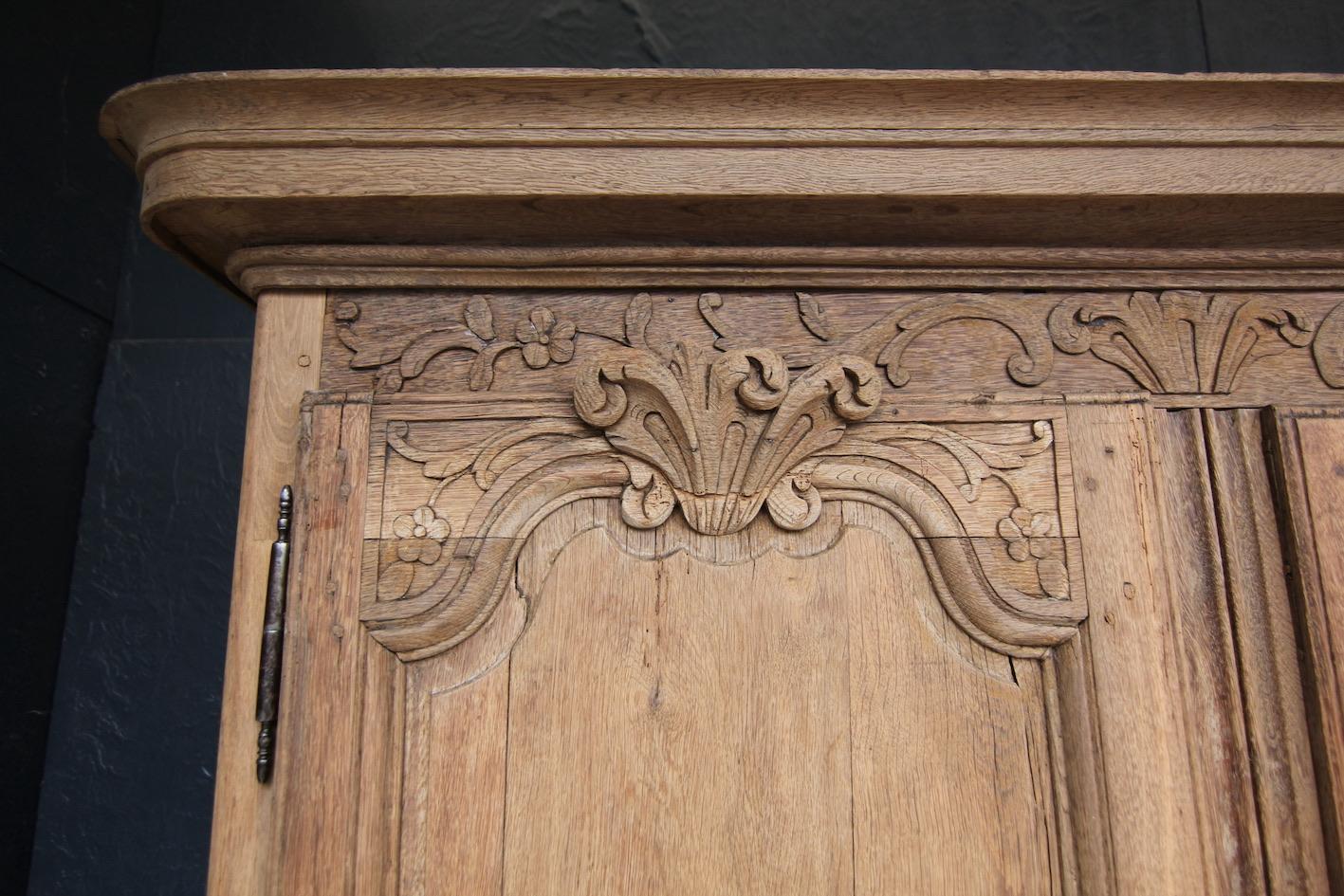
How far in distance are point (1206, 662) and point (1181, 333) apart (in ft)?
1.03

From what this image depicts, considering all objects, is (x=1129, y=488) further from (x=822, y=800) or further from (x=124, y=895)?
(x=124, y=895)

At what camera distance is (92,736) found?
4.49ft

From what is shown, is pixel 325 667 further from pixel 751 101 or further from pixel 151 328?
pixel 151 328

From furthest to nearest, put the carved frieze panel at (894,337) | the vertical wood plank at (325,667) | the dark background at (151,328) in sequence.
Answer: the dark background at (151,328), the carved frieze panel at (894,337), the vertical wood plank at (325,667)

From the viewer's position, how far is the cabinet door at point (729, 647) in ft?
2.68

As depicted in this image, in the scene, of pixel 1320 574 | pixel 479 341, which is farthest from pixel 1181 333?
pixel 479 341

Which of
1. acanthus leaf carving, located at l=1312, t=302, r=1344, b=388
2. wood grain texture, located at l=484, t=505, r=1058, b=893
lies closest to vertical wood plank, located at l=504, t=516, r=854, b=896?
wood grain texture, located at l=484, t=505, r=1058, b=893

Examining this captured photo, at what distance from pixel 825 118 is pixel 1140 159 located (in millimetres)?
280

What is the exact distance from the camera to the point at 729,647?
0.85m

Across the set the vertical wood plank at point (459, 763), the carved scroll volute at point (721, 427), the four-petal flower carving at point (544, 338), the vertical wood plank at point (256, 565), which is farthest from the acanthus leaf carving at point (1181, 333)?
the vertical wood plank at point (256, 565)

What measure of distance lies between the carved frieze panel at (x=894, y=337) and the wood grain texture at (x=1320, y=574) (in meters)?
0.05

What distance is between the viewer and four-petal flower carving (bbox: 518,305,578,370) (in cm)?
91

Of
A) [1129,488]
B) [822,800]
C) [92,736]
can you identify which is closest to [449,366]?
[822,800]

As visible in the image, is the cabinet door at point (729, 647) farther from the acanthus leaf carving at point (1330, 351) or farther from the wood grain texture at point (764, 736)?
the acanthus leaf carving at point (1330, 351)
